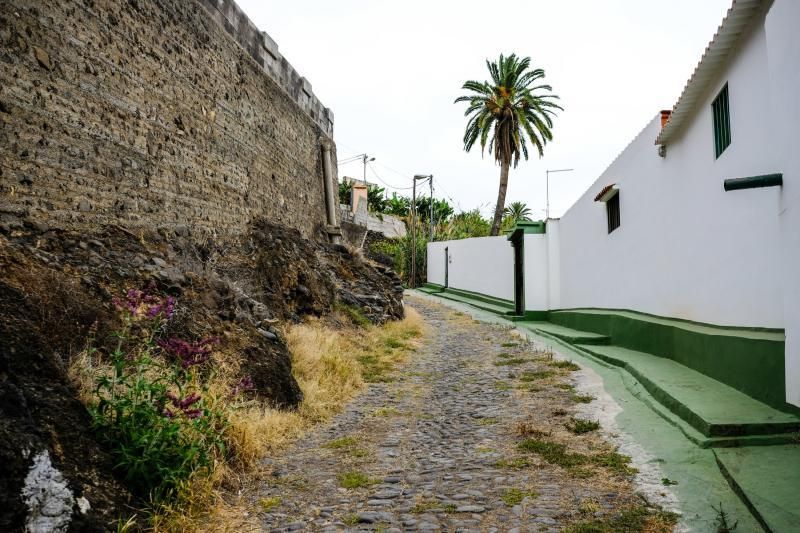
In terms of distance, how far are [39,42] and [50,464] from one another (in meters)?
4.53

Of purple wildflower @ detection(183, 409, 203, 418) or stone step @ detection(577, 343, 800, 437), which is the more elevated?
purple wildflower @ detection(183, 409, 203, 418)

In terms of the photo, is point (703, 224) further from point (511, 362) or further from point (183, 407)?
point (183, 407)

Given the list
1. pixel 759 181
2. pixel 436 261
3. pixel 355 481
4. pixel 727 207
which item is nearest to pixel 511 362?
pixel 727 207

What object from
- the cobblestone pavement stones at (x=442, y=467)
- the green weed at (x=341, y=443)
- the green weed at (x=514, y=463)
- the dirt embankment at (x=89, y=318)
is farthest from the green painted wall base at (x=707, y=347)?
the dirt embankment at (x=89, y=318)

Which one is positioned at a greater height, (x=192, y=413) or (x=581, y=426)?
(x=192, y=413)

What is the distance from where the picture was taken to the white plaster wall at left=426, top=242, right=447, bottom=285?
29.9 metres

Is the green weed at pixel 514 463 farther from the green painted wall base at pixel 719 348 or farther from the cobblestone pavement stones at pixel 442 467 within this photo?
the green painted wall base at pixel 719 348

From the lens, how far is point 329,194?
16891 mm

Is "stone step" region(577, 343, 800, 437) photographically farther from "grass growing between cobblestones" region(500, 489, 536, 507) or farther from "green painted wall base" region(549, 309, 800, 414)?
"grass growing between cobblestones" region(500, 489, 536, 507)

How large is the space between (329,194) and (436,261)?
599 inches

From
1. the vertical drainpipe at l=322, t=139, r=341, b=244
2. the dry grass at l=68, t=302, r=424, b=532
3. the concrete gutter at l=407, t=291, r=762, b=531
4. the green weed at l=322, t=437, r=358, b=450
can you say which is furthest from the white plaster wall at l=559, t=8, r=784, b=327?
the vertical drainpipe at l=322, t=139, r=341, b=244

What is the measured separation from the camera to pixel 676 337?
7281 mm

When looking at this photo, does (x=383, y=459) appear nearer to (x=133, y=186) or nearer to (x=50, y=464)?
(x=50, y=464)

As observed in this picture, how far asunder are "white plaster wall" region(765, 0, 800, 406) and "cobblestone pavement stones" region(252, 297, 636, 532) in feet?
4.74
